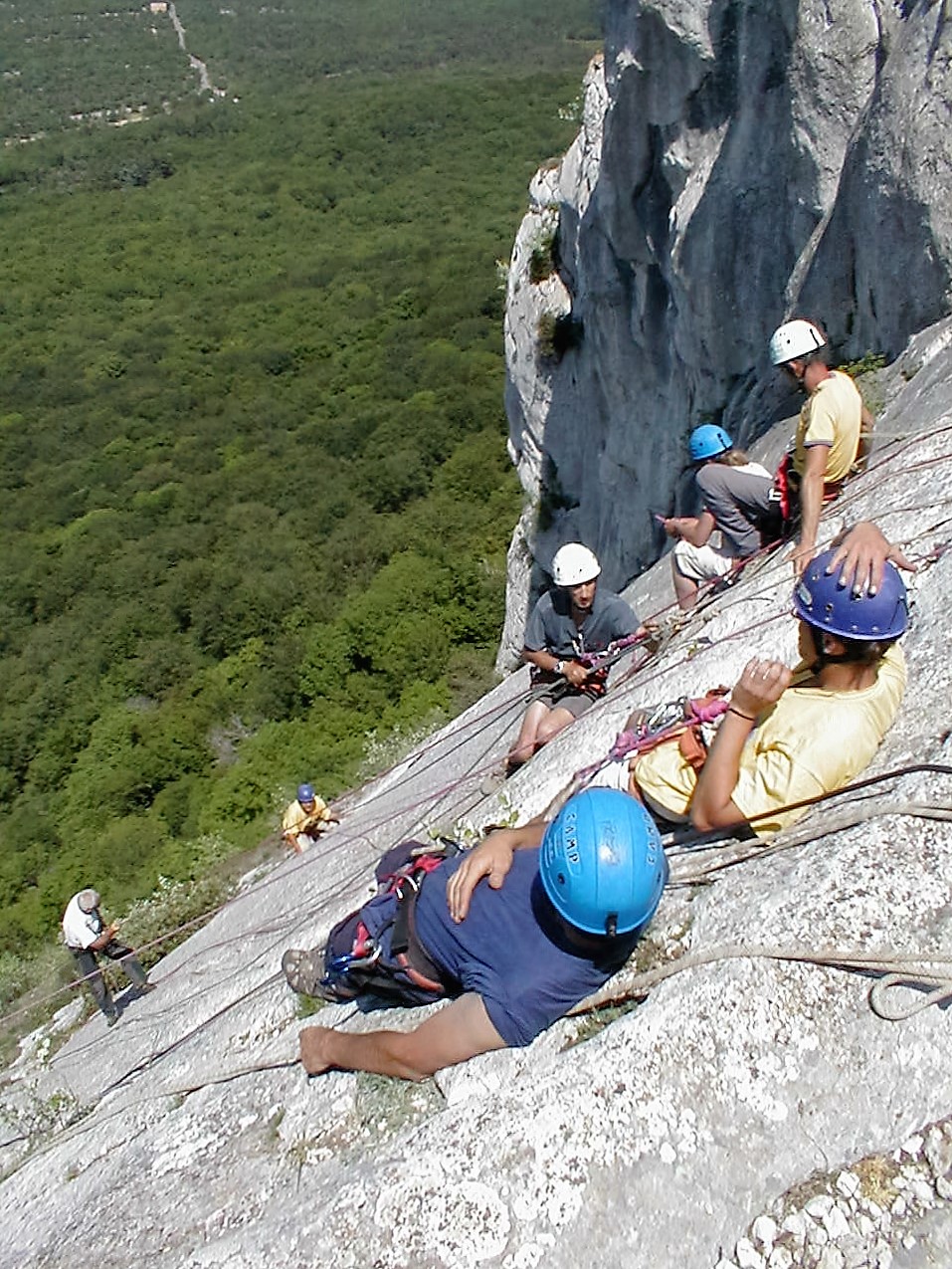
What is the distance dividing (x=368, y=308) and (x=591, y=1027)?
8229cm

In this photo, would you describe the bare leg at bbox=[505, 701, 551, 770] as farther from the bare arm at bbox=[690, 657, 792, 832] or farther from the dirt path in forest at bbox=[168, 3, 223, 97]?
the dirt path in forest at bbox=[168, 3, 223, 97]

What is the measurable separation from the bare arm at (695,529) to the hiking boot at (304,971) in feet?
14.6

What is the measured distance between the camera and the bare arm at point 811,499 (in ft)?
20.6

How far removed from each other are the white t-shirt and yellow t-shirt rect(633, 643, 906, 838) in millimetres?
8335

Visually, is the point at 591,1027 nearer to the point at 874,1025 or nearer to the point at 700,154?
the point at 874,1025

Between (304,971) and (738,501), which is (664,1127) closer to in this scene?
(304,971)

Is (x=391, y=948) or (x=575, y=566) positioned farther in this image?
(x=575, y=566)

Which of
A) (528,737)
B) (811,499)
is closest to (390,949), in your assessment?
(528,737)

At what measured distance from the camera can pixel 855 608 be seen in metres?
3.79

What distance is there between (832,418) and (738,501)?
1239 millimetres

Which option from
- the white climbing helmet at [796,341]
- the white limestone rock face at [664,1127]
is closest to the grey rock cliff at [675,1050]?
the white limestone rock face at [664,1127]

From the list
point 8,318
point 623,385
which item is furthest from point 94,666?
A: point 8,318

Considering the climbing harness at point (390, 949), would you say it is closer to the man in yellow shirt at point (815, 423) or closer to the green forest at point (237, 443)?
the man in yellow shirt at point (815, 423)

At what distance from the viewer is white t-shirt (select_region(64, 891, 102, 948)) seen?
10211 millimetres
